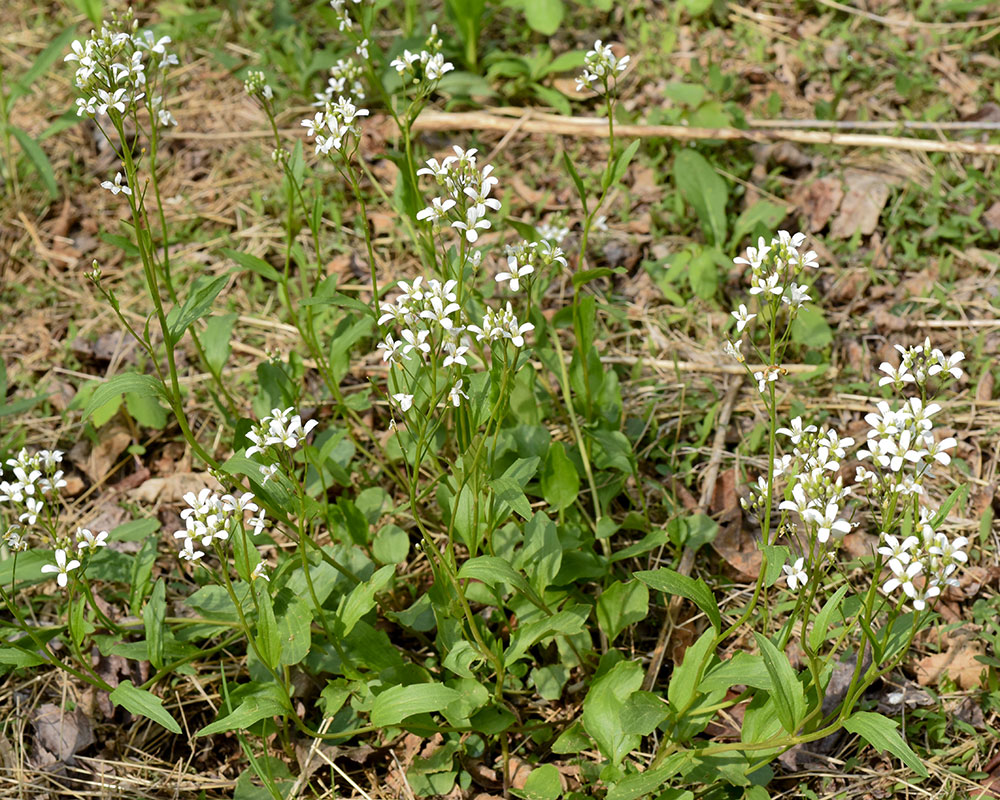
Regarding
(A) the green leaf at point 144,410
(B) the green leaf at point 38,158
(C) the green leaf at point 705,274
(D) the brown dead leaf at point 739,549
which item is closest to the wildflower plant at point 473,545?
(D) the brown dead leaf at point 739,549

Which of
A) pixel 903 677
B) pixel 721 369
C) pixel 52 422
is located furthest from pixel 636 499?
pixel 52 422

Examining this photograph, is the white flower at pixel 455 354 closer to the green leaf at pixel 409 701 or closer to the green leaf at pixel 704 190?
the green leaf at pixel 409 701

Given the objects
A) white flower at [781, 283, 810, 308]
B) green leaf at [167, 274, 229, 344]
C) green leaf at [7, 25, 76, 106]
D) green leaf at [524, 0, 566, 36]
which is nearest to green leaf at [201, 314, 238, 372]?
green leaf at [167, 274, 229, 344]

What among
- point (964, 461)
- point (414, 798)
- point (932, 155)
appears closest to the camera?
point (414, 798)

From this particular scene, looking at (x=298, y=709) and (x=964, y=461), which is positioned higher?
(x=964, y=461)

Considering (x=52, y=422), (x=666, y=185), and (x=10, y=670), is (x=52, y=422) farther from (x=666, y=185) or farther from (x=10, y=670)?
(x=666, y=185)

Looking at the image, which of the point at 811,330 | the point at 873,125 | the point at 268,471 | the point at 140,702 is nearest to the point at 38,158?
the point at 268,471
